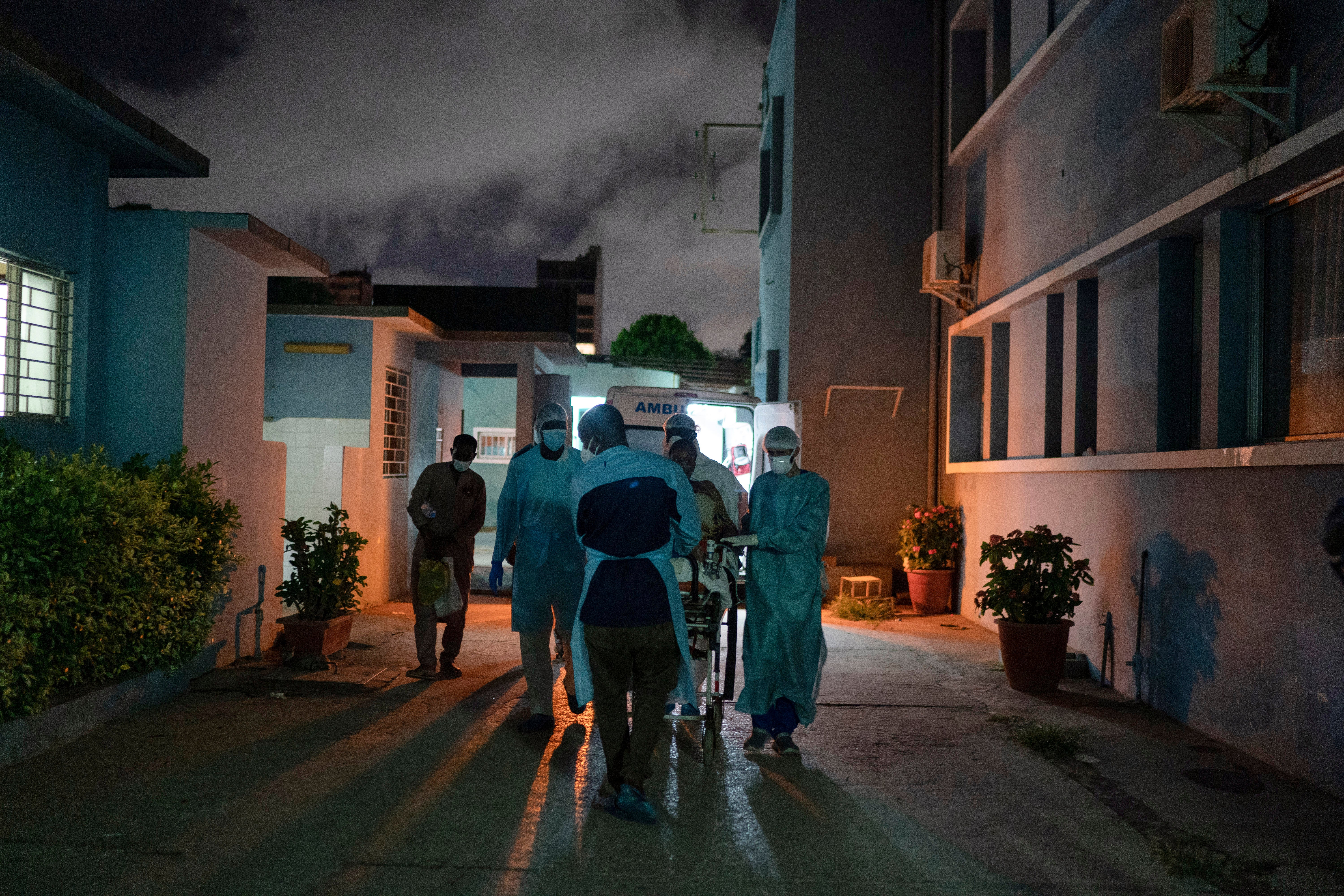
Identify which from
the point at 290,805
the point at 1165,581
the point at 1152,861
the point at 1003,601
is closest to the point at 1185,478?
the point at 1165,581

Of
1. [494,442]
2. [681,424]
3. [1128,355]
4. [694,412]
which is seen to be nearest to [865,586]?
[694,412]

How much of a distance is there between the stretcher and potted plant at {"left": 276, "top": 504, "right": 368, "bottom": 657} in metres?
3.11

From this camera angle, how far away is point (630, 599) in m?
4.66

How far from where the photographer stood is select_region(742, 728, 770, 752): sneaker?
578 cm

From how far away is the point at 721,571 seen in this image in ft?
18.7

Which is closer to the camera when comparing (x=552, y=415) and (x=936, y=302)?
(x=552, y=415)

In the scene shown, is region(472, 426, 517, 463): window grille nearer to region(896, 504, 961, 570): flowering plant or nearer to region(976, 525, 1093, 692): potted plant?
region(896, 504, 961, 570): flowering plant

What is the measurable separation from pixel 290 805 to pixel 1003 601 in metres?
5.11

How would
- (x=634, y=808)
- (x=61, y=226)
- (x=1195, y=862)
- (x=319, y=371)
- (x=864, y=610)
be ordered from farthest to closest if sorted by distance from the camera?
(x=319, y=371), (x=864, y=610), (x=61, y=226), (x=634, y=808), (x=1195, y=862)

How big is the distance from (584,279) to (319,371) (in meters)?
94.9

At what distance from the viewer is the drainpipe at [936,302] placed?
43.7 feet

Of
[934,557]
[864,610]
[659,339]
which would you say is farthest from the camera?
[659,339]

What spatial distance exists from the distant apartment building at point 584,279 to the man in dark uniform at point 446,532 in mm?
92233

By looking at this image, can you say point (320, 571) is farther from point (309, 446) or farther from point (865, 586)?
point (865, 586)
